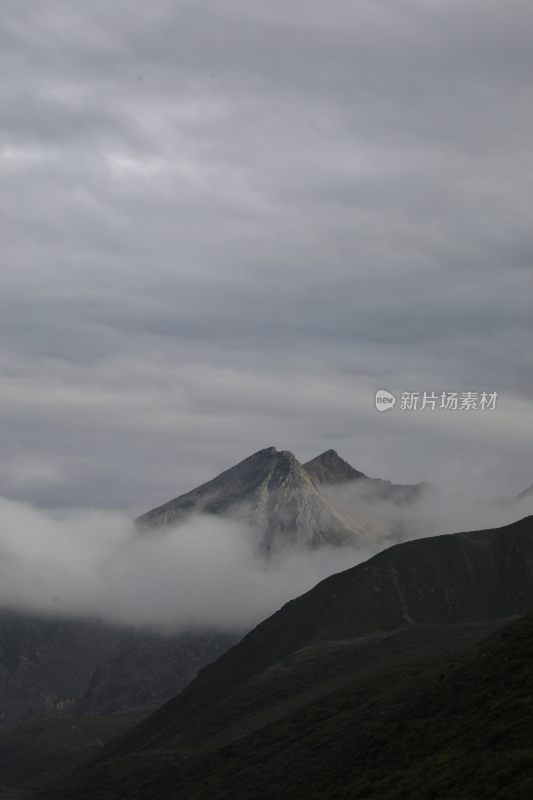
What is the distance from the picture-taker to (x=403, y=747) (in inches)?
4183

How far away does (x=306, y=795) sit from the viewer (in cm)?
11562

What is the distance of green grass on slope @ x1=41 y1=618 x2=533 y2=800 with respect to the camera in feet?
283

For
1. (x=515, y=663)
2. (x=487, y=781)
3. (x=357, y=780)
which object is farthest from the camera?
(x=515, y=663)

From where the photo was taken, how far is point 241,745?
178m

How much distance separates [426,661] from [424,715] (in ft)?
281

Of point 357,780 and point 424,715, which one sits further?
point 424,715

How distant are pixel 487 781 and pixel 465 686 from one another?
3541 cm

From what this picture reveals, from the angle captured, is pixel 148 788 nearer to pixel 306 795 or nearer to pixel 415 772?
pixel 306 795

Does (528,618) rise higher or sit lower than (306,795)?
higher

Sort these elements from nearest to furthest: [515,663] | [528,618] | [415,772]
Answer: [415,772]
[515,663]
[528,618]

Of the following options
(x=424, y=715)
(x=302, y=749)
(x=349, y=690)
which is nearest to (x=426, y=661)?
(x=349, y=690)

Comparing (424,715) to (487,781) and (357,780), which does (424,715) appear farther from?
(487,781)

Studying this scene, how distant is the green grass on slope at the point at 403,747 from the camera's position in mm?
86188

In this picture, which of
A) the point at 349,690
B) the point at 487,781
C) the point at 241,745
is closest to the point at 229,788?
the point at 241,745
